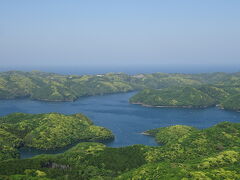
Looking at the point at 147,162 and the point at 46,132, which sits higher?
the point at 46,132

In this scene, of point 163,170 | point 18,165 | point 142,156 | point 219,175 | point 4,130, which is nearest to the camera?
point 219,175

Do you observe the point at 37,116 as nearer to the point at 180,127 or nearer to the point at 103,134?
the point at 103,134

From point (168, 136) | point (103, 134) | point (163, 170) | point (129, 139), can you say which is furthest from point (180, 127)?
point (163, 170)

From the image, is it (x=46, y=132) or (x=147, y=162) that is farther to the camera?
(x=46, y=132)

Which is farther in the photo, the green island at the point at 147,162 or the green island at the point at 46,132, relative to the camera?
the green island at the point at 46,132
